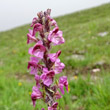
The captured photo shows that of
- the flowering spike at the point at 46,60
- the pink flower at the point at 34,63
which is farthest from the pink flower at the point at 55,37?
the pink flower at the point at 34,63

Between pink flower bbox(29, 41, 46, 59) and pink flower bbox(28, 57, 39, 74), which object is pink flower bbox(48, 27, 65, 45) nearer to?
pink flower bbox(29, 41, 46, 59)

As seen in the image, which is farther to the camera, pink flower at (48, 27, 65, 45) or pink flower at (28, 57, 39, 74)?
pink flower at (28, 57, 39, 74)

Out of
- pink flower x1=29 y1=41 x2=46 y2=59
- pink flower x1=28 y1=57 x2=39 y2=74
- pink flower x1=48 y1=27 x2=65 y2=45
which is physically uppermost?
pink flower x1=48 y1=27 x2=65 y2=45

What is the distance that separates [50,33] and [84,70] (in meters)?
5.50

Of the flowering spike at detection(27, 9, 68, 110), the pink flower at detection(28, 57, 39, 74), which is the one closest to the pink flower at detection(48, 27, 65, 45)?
the flowering spike at detection(27, 9, 68, 110)

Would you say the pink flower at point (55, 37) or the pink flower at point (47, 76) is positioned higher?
the pink flower at point (55, 37)

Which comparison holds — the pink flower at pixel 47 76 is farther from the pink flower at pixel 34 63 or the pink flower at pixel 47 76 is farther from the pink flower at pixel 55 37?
the pink flower at pixel 55 37

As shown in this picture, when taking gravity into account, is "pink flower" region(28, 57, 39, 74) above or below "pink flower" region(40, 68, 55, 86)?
above

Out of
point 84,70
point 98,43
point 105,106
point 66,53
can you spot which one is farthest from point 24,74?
point 105,106

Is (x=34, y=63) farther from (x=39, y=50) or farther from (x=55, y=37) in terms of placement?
(x=55, y=37)

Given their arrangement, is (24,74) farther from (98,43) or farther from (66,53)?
(98,43)

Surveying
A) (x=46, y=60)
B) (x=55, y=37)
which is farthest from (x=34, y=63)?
(x=55, y=37)

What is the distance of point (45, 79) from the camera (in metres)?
1.72

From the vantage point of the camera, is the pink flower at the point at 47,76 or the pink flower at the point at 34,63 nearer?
the pink flower at the point at 47,76
